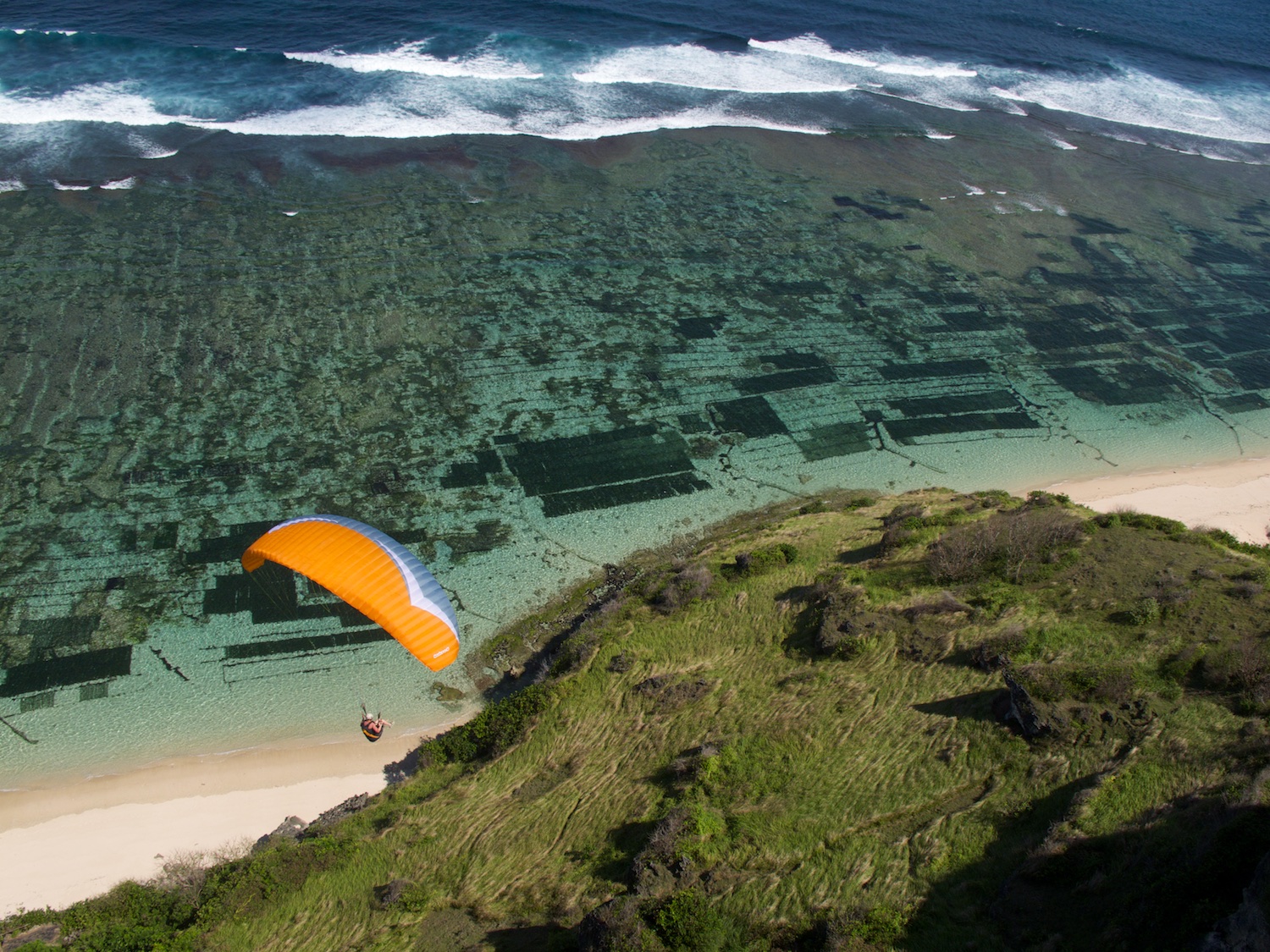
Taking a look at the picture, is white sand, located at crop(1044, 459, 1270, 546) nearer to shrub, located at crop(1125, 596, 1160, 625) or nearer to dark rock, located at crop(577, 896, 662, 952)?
shrub, located at crop(1125, 596, 1160, 625)

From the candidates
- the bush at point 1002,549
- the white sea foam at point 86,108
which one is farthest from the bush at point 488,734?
the white sea foam at point 86,108

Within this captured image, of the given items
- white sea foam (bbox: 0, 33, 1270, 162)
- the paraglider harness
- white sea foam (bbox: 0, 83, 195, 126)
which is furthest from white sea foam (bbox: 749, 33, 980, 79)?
the paraglider harness

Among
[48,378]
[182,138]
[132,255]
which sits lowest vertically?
[48,378]

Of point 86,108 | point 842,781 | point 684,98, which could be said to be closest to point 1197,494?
point 842,781

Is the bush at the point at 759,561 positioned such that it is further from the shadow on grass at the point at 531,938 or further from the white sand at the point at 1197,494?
the white sand at the point at 1197,494

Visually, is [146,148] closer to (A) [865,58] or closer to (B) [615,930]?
(B) [615,930]

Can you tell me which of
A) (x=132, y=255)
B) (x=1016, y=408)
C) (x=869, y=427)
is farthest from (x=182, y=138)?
(x=1016, y=408)

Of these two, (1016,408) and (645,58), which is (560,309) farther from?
(645,58)
